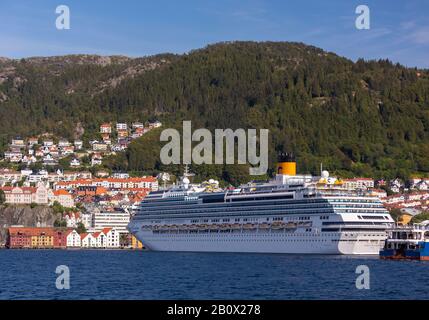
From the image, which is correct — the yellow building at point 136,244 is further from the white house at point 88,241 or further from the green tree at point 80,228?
the green tree at point 80,228

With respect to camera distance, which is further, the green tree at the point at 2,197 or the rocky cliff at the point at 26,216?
the green tree at the point at 2,197

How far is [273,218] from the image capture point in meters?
87.9

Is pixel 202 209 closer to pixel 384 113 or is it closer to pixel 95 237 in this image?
pixel 95 237

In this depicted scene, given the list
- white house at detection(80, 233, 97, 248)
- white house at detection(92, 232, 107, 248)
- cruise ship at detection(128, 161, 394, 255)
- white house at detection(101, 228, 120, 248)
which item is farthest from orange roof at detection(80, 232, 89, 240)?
cruise ship at detection(128, 161, 394, 255)

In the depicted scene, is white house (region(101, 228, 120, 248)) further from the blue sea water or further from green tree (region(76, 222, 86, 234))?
the blue sea water

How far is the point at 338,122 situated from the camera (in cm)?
18862

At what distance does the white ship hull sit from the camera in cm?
8012

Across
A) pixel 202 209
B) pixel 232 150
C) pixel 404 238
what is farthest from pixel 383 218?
pixel 232 150

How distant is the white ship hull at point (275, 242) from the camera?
3155 inches

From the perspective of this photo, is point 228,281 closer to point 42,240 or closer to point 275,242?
point 275,242

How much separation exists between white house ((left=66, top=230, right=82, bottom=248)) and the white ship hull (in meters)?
39.8

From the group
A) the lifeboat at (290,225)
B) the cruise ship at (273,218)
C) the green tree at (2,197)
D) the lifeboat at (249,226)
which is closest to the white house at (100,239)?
the green tree at (2,197)

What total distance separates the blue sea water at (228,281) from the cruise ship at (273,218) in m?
9.72

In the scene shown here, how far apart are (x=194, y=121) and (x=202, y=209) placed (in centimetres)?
10078
